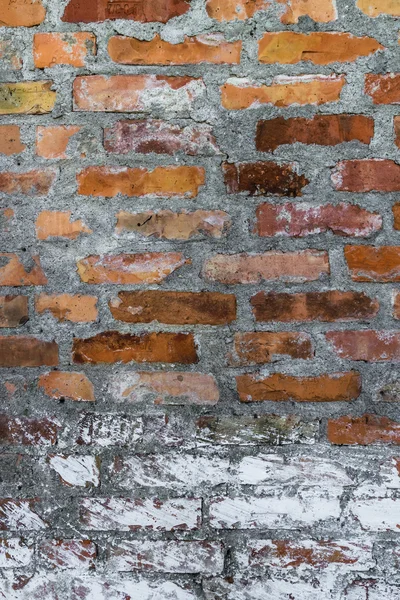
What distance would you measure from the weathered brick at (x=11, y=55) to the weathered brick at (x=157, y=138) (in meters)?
0.24

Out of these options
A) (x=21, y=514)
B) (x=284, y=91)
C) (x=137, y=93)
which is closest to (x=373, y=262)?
(x=284, y=91)

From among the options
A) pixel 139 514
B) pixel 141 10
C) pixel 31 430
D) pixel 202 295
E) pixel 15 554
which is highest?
pixel 141 10

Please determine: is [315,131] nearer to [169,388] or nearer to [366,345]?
[366,345]

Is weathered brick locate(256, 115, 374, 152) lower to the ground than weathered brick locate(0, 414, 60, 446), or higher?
higher

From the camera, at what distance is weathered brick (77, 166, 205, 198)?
1.12 metres

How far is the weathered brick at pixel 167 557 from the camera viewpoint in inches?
44.7

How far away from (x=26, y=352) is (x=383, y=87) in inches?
37.4

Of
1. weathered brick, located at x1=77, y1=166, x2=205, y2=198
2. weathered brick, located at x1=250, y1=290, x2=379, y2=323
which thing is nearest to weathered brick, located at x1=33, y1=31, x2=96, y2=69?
weathered brick, located at x1=77, y1=166, x2=205, y2=198

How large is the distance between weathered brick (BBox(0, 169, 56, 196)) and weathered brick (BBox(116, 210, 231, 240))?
169mm

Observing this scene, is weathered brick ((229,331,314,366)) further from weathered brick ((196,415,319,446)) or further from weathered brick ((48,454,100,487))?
weathered brick ((48,454,100,487))

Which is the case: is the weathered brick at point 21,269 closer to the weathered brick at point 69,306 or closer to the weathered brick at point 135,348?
the weathered brick at point 69,306

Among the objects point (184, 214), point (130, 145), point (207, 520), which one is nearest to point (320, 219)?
point (184, 214)

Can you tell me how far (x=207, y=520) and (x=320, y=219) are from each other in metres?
0.69

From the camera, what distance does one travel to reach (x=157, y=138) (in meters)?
1.12
